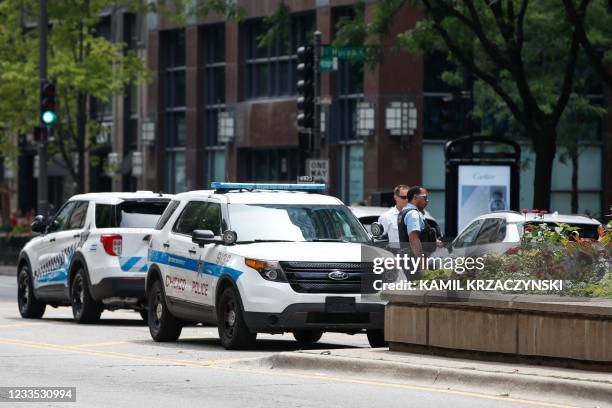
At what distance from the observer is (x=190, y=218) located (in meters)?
20.0

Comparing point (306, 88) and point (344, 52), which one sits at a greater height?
point (344, 52)

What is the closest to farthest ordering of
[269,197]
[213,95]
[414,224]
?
[414,224], [269,197], [213,95]

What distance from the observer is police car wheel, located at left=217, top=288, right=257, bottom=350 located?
1828cm

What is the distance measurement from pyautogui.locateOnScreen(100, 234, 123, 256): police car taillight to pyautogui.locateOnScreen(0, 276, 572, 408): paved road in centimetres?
136

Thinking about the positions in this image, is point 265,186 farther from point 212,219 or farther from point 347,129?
point 347,129

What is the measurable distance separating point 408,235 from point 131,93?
1630 inches

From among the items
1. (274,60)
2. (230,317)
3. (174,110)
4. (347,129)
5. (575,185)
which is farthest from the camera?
(174,110)

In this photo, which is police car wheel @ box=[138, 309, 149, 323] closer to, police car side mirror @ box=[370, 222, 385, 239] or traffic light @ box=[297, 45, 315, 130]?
police car side mirror @ box=[370, 222, 385, 239]

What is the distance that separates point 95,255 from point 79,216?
1166 millimetres

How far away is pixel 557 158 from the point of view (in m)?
46.1

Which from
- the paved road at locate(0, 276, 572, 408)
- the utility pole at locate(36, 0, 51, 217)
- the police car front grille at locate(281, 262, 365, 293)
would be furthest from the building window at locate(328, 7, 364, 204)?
the police car front grille at locate(281, 262, 365, 293)

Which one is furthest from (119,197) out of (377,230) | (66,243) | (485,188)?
(485,188)

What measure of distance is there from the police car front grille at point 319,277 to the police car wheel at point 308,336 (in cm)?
194

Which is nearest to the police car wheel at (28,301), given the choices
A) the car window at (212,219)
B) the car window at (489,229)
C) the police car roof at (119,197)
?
the police car roof at (119,197)
